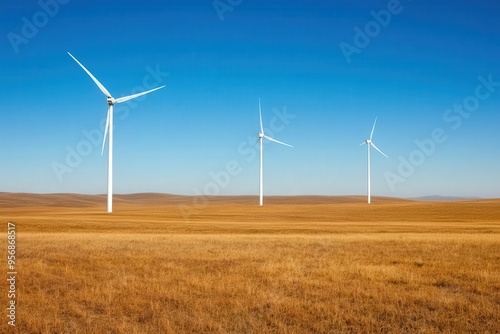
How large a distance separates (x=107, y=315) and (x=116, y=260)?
8.28 m

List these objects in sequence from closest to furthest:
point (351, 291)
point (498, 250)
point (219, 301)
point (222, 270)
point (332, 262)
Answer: point (219, 301) < point (351, 291) < point (222, 270) < point (332, 262) < point (498, 250)

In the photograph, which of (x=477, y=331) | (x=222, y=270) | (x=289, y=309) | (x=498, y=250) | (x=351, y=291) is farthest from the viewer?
(x=498, y=250)

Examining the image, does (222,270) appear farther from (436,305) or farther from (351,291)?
(436,305)

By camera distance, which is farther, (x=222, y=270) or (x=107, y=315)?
(x=222, y=270)

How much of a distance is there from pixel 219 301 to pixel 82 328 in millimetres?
3211

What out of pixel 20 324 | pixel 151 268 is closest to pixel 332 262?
pixel 151 268

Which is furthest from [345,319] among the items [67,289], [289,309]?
[67,289]

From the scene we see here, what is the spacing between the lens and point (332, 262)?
17.1 metres

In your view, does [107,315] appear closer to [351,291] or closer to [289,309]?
[289,309]

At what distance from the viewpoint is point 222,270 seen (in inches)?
600

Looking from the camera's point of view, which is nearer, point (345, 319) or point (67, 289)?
point (345, 319)

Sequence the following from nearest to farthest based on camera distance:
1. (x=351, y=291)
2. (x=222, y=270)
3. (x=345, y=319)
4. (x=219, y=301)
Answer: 1. (x=345, y=319)
2. (x=219, y=301)
3. (x=351, y=291)
4. (x=222, y=270)

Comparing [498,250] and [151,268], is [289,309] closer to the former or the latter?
[151,268]

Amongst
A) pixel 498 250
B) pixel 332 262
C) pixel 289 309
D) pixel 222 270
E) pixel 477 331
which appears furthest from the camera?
pixel 498 250
